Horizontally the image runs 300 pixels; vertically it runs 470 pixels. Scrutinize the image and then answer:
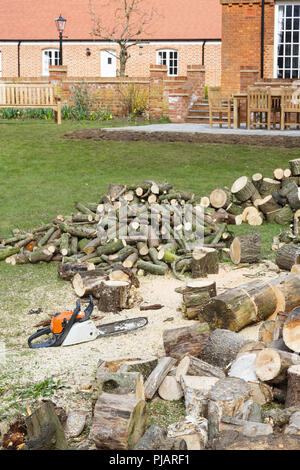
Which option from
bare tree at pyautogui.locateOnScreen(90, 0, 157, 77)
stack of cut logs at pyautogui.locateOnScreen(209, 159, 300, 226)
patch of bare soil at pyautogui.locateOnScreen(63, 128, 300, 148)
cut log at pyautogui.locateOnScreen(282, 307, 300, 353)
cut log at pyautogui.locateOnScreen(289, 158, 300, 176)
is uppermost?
bare tree at pyautogui.locateOnScreen(90, 0, 157, 77)

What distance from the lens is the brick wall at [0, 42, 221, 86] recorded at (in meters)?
34.2

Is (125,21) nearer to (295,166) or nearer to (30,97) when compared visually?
(30,97)

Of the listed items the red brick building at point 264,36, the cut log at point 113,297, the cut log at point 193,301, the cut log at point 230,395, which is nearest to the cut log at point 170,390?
the cut log at point 230,395

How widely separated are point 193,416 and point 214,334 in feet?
3.39

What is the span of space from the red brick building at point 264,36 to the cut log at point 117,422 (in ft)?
62.4

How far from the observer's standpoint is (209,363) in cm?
530

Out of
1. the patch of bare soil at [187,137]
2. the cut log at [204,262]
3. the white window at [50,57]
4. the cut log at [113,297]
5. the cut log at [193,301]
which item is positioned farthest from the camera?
the white window at [50,57]

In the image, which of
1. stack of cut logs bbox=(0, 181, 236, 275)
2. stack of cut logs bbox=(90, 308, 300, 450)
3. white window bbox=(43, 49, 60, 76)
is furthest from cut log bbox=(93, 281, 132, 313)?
white window bbox=(43, 49, 60, 76)

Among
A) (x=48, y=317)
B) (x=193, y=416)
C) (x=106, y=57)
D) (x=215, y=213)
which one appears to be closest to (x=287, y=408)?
(x=193, y=416)

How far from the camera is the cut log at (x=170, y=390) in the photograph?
4926 mm

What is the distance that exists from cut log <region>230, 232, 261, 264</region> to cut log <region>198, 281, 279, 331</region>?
7.09 ft

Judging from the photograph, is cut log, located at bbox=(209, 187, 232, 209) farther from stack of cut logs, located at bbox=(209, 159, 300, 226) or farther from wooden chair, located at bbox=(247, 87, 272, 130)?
wooden chair, located at bbox=(247, 87, 272, 130)

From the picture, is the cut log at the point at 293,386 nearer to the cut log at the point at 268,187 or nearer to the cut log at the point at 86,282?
the cut log at the point at 86,282

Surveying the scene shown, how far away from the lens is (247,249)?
834 cm
